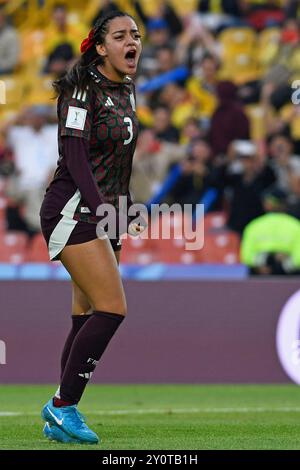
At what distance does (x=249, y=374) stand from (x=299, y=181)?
9.28 ft

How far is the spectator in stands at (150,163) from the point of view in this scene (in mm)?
12258

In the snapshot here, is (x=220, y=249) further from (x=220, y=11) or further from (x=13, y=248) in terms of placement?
(x=220, y=11)

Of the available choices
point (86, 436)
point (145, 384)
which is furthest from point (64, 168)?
point (145, 384)

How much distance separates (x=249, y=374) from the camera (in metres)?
10.3

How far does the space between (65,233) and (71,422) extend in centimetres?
98

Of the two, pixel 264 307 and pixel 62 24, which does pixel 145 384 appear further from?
pixel 62 24

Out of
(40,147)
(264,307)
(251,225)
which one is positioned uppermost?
(40,147)

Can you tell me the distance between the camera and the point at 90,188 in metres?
5.59

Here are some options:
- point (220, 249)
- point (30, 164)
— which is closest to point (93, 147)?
point (220, 249)

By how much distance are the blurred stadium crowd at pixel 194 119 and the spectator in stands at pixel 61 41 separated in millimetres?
22

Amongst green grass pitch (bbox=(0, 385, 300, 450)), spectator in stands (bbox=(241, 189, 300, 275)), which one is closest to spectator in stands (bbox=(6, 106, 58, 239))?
spectator in stands (bbox=(241, 189, 300, 275))

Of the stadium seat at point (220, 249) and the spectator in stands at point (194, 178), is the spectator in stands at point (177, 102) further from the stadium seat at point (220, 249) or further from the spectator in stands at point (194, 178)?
the stadium seat at point (220, 249)

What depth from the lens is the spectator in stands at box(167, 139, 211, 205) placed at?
12266 millimetres

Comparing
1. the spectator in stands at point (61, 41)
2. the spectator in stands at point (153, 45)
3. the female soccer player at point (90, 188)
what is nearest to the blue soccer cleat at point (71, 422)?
the female soccer player at point (90, 188)
